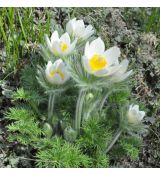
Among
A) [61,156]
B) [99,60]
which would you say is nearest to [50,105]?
[61,156]

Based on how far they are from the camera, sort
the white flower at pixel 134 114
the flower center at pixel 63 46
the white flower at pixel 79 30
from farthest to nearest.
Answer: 1. the white flower at pixel 79 30
2. the flower center at pixel 63 46
3. the white flower at pixel 134 114

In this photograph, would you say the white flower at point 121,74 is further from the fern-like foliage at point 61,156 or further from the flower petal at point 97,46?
the fern-like foliage at point 61,156

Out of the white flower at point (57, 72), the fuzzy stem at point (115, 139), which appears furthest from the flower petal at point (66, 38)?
the fuzzy stem at point (115, 139)

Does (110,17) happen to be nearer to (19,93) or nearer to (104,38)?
(104,38)

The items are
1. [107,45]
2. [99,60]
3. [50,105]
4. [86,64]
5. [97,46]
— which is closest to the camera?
[86,64]

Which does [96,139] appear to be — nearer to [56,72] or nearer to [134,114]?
[134,114]

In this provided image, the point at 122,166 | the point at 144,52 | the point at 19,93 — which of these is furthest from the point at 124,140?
the point at 144,52

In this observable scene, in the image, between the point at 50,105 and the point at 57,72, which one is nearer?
the point at 57,72

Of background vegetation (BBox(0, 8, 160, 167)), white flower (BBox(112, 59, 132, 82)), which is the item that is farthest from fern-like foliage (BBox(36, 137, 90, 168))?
white flower (BBox(112, 59, 132, 82))
